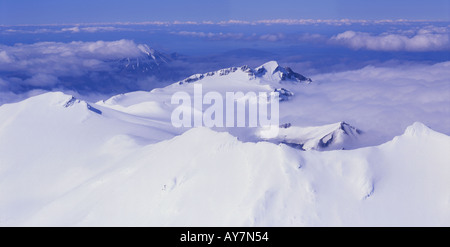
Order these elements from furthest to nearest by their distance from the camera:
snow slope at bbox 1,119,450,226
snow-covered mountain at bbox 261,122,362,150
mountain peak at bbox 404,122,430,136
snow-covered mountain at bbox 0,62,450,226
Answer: snow-covered mountain at bbox 261,122,362,150
mountain peak at bbox 404,122,430,136
snow-covered mountain at bbox 0,62,450,226
snow slope at bbox 1,119,450,226

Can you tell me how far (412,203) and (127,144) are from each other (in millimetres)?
59567

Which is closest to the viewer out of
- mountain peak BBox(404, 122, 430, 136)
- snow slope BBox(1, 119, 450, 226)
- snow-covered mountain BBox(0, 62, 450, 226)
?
snow slope BBox(1, 119, 450, 226)

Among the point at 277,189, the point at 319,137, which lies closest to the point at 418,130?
the point at 277,189

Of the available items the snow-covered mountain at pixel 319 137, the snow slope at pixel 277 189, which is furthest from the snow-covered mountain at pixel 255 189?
the snow-covered mountain at pixel 319 137

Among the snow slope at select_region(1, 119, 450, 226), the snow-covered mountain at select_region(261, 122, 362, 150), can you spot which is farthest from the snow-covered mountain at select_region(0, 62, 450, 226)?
the snow-covered mountain at select_region(261, 122, 362, 150)

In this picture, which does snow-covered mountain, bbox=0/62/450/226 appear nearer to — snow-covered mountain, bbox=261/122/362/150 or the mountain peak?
the mountain peak

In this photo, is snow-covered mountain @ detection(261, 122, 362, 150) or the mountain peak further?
snow-covered mountain @ detection(261, 122, 362, 150)

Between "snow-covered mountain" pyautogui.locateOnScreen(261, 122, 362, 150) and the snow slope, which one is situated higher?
"snow-covered mountain" pyautogui.locateOnScreen(261, 122, 362, 150)

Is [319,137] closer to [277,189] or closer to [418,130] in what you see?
[418,130]

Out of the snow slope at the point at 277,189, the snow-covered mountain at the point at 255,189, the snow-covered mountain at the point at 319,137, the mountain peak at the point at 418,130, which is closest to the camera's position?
the snow slope at the point at 277,189

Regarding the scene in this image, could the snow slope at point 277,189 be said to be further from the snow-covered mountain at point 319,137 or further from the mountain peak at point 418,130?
the snow-covered mountain at point 319,137
